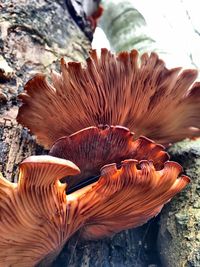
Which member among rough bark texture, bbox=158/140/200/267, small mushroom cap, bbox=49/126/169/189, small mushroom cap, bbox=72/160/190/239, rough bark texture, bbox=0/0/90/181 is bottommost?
rough bark texture, bbox=158/140/200/267

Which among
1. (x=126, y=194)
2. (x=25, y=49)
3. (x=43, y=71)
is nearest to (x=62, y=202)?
(x=126, y=194)

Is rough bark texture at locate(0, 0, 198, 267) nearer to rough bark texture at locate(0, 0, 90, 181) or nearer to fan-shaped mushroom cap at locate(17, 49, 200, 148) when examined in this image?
rough bark texture at locate(0, 0, 90, 181)

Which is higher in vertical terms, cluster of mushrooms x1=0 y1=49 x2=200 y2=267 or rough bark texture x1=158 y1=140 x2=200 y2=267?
cluster of mushrooms x1=0 y1=49 x2=200 y2=267

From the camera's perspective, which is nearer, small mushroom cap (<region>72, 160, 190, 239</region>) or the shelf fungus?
the shelf fungus

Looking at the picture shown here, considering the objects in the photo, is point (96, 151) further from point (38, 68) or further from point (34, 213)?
point (38, 68)

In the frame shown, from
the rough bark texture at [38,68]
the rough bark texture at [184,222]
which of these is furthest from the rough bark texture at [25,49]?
the rough bark texture at [184,222]

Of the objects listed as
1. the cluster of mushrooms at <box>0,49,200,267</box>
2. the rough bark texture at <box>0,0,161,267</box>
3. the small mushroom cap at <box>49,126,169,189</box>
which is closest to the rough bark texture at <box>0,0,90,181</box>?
the rough bark texture at <box>0,0,161,267</box>

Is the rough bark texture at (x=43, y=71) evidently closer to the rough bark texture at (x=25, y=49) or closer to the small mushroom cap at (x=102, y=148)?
the rough bark texture at (x=25, y=49)
